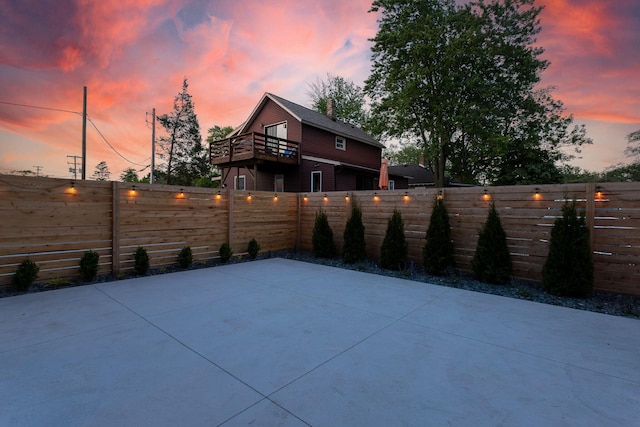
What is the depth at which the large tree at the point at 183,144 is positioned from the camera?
2591cm

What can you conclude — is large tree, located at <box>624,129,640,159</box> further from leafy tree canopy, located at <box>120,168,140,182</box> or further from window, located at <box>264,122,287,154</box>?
leafy tree canopy, located at <box>120,168,140,182</box>

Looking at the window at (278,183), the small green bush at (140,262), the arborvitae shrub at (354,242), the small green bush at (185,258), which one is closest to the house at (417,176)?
the window at (278,183)

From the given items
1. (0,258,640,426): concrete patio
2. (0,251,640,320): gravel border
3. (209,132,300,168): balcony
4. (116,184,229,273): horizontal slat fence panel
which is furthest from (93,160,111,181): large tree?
(0,258,640,426): concrete patio

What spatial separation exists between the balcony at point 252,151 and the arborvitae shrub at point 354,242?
7425 mm

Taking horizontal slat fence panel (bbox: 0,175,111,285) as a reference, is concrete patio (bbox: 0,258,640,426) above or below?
below

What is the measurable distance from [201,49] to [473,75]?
44.4ft

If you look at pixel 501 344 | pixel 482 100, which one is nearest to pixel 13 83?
pixel 501 344

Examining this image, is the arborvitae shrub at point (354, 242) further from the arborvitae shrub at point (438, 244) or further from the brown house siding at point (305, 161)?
the brown house siding at point (305, 161)

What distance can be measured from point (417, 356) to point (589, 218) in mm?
4759

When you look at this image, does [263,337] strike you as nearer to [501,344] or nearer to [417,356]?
[417,356]

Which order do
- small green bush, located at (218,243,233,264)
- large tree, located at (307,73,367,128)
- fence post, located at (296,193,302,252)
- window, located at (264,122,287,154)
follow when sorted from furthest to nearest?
large tree, located at (307,73,367,128) < window, located at (264,122,287,154) < fence post, located at (296,193,302,252) < small green bush, located at (218,243,233,264)

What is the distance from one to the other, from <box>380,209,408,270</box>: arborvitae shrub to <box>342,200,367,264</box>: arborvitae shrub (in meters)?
0.88

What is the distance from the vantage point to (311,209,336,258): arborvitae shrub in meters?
8.64

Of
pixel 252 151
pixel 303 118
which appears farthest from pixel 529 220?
pixel 303 118
